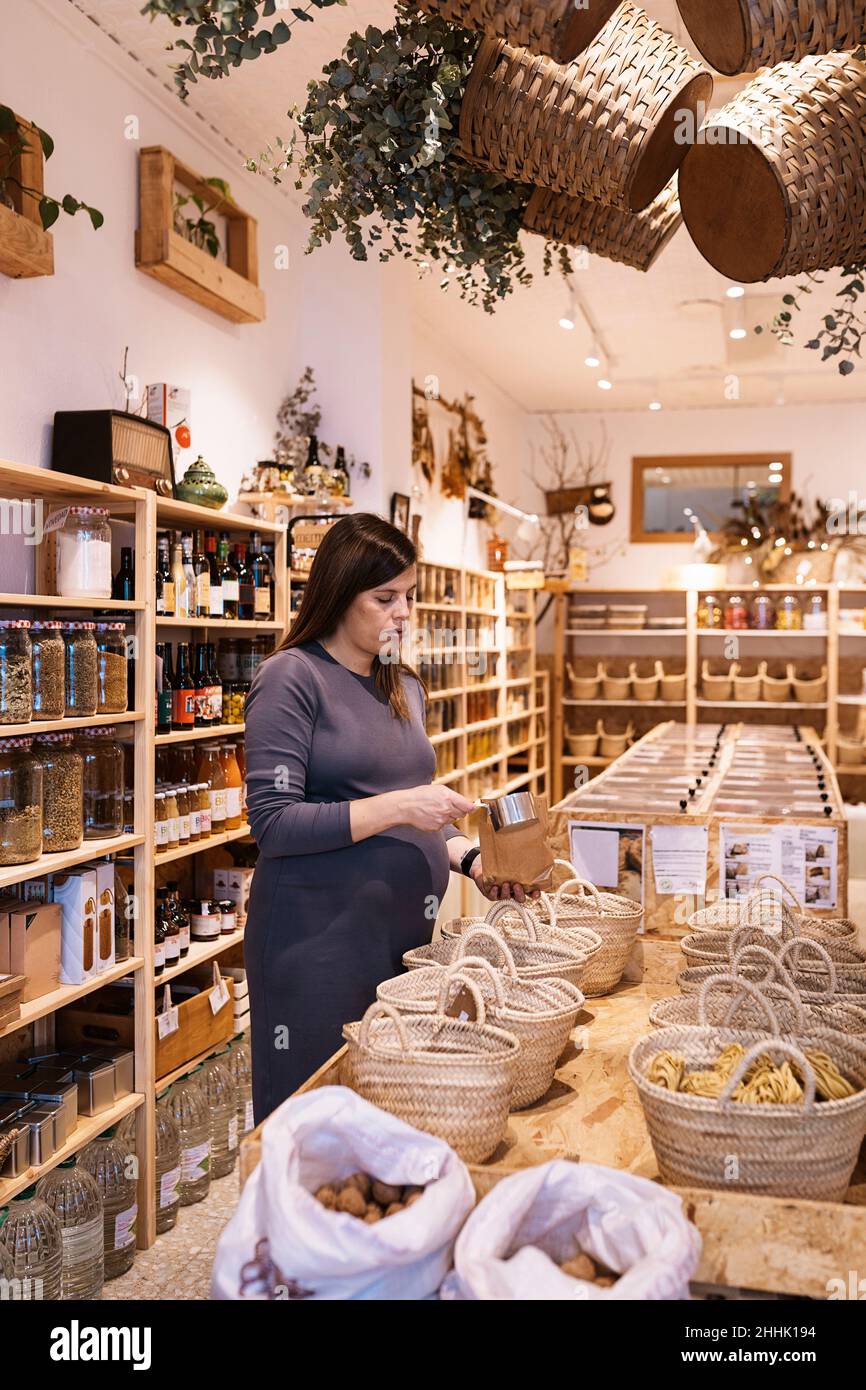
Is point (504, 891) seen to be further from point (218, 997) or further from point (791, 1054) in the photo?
point (218, 997)

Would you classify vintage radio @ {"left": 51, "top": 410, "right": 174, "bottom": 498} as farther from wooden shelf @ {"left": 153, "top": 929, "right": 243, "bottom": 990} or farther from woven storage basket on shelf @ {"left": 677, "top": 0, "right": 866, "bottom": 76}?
woven storage basket on shelf @ {"left": 677, "top": 0, "right": 866, "bottom": 76}

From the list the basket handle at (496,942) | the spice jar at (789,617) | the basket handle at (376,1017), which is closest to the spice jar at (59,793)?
the basket handle at (496,942)

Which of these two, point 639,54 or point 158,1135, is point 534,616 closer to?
point 158,1135

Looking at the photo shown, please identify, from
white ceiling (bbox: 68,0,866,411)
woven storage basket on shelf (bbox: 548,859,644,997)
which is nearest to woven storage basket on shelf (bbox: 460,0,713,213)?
woven storage basket on shelf (bbox: 548,859,644,997)

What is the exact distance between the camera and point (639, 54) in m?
1.49

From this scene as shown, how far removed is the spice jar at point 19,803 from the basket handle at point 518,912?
1228 millimetres

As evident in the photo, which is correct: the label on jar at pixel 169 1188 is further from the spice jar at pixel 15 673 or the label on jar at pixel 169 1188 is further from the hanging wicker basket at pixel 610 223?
the hanging wicker basket at pixel 610 223

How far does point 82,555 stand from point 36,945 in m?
0.95

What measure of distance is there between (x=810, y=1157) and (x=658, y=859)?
146 centimetres

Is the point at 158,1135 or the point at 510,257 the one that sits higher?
the point at 510,257

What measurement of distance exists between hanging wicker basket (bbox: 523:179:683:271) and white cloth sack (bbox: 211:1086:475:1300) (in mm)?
1306

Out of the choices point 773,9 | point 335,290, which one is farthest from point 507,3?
point 335,290

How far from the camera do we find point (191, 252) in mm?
3682
